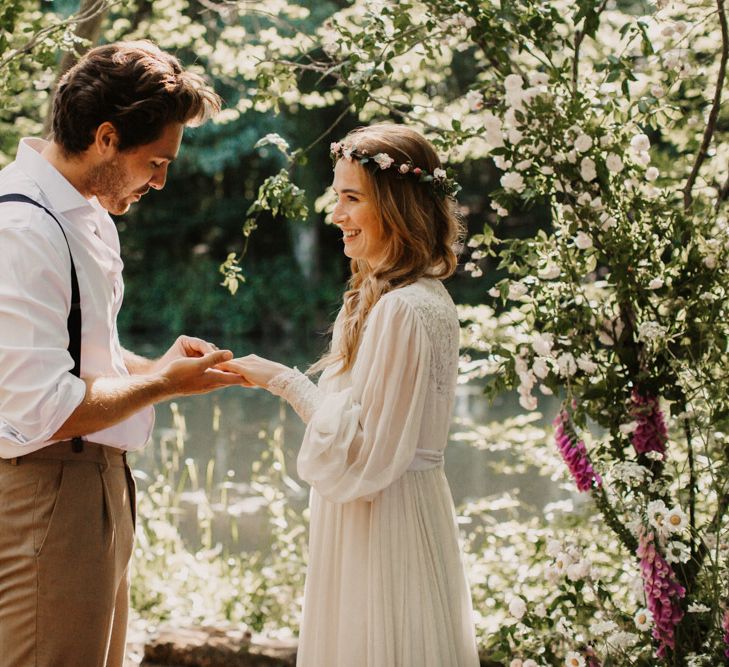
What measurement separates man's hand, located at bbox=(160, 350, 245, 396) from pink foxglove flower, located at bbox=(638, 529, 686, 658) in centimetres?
115

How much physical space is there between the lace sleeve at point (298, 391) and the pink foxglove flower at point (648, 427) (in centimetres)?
92

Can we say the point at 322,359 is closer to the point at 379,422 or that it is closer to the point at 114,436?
the point at 379,422

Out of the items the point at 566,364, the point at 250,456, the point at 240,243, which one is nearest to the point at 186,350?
the point at 566,364

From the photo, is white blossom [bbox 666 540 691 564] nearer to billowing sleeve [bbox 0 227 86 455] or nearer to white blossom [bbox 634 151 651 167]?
white blossom [bbox 634 151 651 167]

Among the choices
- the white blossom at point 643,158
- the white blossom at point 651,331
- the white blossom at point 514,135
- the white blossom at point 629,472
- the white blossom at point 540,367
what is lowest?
the white blossom at point 629,472

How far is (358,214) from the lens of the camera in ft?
8.57

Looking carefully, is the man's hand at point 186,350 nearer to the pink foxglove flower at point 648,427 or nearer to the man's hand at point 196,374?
the man's hand at point 196,374

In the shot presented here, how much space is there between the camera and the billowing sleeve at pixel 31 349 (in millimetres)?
1975

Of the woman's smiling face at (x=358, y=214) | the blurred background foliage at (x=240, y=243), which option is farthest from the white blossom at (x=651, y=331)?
the blurred background foliage at (x=240, y=243)

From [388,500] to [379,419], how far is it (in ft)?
0.79

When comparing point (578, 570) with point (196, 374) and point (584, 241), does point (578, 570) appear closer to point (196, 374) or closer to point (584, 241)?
point (584, 241)

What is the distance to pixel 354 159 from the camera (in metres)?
2.60

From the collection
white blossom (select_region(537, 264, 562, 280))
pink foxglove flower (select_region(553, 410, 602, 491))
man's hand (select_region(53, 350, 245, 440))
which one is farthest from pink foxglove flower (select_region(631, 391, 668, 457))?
man's hand (select_region(53, 350, 245, 440))

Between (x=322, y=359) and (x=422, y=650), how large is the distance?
82 centimetres
